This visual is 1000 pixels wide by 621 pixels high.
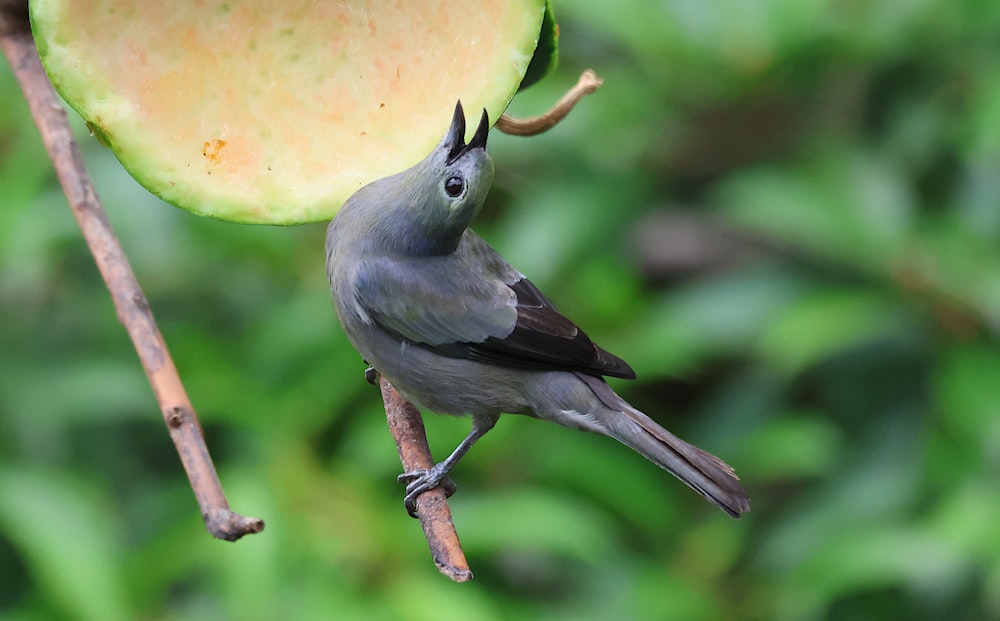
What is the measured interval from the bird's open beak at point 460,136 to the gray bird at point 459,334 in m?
0.07

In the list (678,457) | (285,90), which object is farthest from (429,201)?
(678,457)

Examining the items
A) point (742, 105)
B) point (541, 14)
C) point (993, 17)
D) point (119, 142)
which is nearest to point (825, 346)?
point (742, 105)

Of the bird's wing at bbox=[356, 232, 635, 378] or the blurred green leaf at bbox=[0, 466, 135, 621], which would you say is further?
the blurred green leaf at bbox=[0, 466, 135, 621]

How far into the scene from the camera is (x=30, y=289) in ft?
8.25

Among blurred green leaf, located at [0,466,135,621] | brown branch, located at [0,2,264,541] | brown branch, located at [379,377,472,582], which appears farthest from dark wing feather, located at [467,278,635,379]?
blurred green leaf, located at [0,466,135,621]

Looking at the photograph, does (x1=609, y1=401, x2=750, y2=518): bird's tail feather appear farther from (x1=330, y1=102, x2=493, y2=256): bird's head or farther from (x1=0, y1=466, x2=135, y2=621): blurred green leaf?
(x1=0, y1=466, x2=135, y2=621): blurred green leaf

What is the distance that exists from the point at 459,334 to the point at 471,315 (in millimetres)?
27

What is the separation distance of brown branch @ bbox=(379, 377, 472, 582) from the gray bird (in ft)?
0.11

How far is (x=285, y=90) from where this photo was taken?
4.64 ft

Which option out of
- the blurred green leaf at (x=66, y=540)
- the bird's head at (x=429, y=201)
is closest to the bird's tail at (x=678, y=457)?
the bird's head at (x=429, y=201)

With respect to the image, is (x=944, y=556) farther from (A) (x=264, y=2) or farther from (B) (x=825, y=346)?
(A) (x=264, y=2)

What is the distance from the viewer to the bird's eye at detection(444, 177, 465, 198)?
123 centimetres

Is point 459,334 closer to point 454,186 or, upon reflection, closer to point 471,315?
point 471,315

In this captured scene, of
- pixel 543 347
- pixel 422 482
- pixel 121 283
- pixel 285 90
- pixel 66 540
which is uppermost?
pixel 285 90
